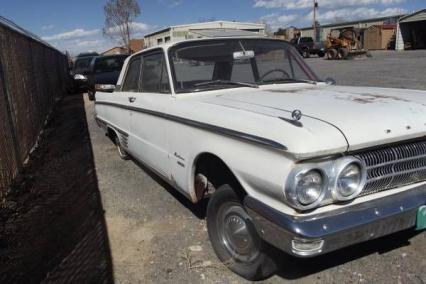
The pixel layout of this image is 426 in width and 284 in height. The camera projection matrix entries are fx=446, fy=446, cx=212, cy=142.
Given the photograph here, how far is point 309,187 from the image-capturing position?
2.57 m

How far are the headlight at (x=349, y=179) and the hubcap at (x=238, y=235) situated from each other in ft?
2.32

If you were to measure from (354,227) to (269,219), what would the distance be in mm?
491

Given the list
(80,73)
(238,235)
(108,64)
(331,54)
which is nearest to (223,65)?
(238,235)

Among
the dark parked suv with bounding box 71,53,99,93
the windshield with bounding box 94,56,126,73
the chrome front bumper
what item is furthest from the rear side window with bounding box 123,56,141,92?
the dark parked suv with bounding box 71,53,99,93

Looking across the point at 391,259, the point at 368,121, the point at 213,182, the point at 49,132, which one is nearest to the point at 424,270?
the point at 391,259

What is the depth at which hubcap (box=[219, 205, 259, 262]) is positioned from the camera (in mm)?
3105

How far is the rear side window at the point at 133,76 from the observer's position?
5268 millimetres

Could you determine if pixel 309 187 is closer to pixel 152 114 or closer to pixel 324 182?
pixel 324 182

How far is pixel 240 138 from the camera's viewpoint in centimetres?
294

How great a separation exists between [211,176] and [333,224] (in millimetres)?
1206

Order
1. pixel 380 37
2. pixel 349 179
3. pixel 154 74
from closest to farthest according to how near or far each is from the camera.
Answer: pixel 349 179, pixel 154 74, pixel 380 37

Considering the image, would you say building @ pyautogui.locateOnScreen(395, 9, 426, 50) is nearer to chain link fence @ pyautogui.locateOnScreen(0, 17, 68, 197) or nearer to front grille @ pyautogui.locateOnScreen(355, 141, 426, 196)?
chain link fence @ pyautogui.locateOnScreen(0, 17, 68, 197)

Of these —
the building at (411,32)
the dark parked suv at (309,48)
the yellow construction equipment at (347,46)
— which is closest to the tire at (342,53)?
the yellow construction equipment at (347,46)

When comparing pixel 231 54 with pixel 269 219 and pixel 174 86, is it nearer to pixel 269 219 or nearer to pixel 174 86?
pixel 174 86
